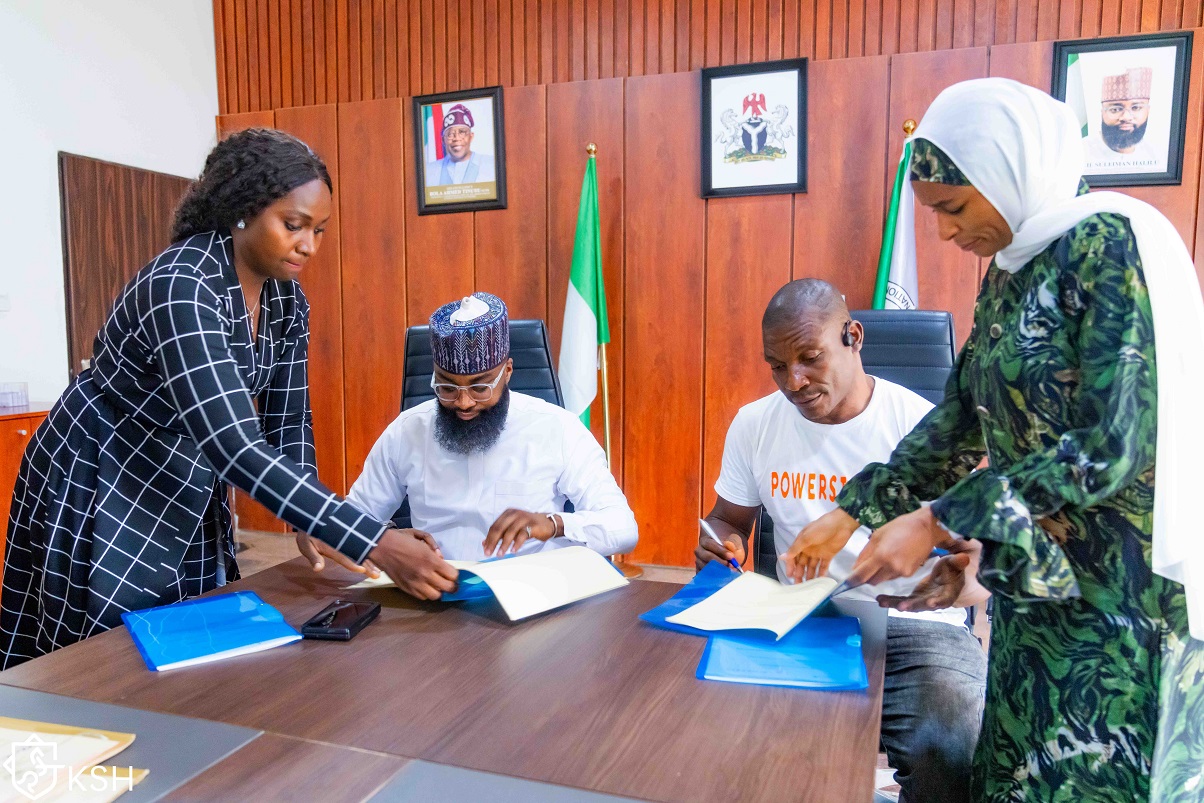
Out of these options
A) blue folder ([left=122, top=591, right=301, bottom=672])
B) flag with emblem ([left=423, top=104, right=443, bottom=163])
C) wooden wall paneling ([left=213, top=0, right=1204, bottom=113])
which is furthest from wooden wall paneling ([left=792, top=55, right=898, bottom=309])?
blue folder ([left=122, top=591, right=301, bottom=672])

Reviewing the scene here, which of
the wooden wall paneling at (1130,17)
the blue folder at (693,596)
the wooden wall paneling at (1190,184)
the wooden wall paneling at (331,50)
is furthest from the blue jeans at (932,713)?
the wooden wall paneling at (331,50)

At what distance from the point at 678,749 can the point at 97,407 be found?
1.28 metres

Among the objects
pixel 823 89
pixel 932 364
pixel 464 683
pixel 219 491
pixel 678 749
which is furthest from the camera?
pixel 823 89

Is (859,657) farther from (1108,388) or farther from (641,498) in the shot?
(641,498)

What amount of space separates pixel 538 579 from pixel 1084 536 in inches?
32.2

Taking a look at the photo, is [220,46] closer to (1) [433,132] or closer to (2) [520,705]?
(1) [433,132]

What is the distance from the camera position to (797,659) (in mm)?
1104

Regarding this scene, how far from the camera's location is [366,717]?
0.95 metres

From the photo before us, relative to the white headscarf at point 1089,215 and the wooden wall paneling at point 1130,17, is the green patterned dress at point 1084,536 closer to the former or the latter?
the white headscarf at point 1089,215

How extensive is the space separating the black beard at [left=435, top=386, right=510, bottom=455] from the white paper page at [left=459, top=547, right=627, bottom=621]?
62 centimetres

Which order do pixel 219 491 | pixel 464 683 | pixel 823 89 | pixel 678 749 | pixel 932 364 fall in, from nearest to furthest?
pixel 678 749
pixel 464 683
pixel 219 491
pixel 932 364
pixel 823 89

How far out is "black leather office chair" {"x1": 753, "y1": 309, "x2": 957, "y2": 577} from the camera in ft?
6.68

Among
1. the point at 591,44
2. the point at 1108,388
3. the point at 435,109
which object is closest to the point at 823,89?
the point at 591,44

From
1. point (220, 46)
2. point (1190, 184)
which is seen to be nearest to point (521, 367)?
point (1190, 184)
